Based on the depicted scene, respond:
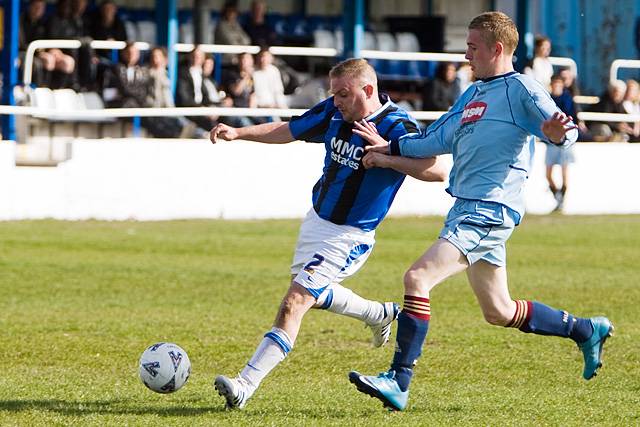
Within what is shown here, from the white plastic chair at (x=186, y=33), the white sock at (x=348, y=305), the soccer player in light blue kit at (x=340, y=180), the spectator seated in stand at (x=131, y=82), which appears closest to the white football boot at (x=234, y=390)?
the soccer player in light blue kit at (x=340, y=180)

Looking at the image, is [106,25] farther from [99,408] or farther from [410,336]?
[410,336]

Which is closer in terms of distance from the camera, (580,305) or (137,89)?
(580,305)

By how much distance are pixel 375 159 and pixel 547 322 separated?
1.28 metres

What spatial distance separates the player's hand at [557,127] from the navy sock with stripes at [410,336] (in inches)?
40.4

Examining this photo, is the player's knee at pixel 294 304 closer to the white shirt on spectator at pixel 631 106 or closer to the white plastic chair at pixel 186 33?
the white shirt on spectator at pixel 631 106

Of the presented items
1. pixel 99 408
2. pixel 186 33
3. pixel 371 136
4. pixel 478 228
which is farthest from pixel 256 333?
pixel 186 33

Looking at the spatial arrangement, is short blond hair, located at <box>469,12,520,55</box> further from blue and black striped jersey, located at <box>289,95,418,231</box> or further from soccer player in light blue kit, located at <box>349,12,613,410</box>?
blue and black striped jersey, located at <box>289,95,418,231</box>

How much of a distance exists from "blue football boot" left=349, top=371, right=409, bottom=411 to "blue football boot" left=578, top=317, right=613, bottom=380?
117 centimetres

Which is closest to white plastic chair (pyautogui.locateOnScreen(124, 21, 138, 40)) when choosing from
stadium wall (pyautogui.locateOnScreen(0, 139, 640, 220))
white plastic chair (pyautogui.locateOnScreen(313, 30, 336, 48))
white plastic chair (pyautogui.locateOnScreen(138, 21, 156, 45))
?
white plastic chair (pyautogui.locateOnScreen(138, 21, 156, 45))

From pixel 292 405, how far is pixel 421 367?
1695 mm

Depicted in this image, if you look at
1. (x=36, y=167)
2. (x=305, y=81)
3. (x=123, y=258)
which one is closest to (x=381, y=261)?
(x=123, y=258)

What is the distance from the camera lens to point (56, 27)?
→ 1980 centimetres

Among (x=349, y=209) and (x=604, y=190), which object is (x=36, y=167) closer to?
(x=604, y=190)

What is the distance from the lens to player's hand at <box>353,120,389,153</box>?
7.41 metres
